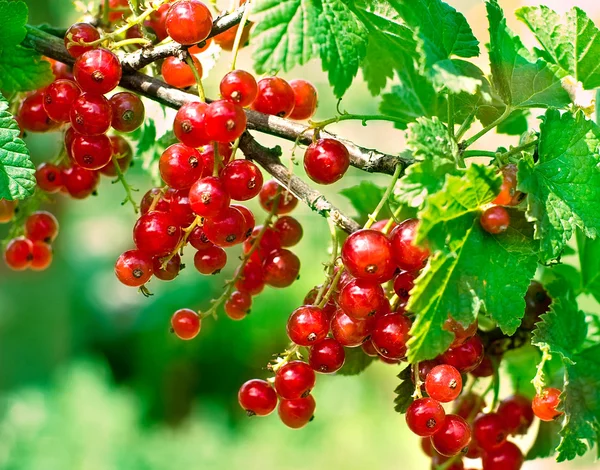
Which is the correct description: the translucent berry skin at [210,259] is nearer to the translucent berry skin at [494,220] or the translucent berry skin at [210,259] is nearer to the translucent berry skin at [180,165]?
the translucent berry skin at [180,165]

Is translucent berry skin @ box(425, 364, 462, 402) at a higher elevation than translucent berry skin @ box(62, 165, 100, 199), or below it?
higher

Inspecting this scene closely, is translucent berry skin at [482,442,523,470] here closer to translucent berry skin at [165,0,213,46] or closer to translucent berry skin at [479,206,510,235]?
translucent berry skin at [479,206,510,235]

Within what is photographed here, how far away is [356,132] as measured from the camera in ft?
20.0

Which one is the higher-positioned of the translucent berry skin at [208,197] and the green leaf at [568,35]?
the green leaf at [568,35]

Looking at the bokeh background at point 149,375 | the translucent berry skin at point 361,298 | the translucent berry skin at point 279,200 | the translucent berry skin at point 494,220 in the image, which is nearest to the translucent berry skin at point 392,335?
the translucent berry skin at point 361,298

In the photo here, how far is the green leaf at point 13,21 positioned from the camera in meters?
0.81

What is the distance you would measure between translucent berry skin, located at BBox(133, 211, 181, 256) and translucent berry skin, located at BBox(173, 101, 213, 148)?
0.10 meters

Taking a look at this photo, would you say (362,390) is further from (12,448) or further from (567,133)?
(567,133)

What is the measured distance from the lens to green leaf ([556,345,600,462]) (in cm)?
79

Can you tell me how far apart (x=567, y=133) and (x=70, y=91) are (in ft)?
1.84

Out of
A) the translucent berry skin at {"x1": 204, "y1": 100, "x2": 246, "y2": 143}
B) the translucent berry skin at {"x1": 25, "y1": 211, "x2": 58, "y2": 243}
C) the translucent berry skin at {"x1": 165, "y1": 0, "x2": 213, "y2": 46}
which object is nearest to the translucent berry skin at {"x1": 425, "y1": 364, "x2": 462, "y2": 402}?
the translucent berry skin at {"x1": 204, "y1": 100, "x2": 246, "y2": 143}

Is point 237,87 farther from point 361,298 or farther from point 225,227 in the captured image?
point 361,298

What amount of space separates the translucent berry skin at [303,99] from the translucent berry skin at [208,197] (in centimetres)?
26

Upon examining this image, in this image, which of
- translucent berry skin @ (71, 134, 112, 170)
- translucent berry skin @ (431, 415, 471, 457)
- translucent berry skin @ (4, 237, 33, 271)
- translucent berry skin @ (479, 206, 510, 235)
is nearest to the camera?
translucent berry skin @ (479, 206, 510, 235)
